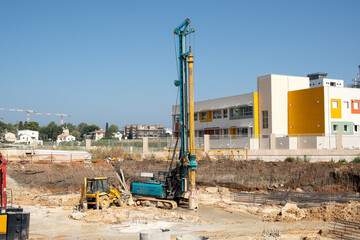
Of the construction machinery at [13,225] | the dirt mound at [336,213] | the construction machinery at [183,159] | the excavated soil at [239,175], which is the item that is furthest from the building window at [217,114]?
the construction machinery at [13,225]

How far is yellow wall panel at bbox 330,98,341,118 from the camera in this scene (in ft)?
152

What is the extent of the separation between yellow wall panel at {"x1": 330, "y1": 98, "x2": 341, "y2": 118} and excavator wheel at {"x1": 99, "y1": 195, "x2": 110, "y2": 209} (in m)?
31.8

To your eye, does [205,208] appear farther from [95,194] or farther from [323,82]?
[323,82]

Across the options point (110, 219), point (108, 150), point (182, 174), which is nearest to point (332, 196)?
point (182, 174)

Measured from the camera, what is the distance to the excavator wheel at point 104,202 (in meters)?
22.8

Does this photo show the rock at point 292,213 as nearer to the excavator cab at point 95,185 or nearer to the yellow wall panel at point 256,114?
the excavator cab at point 95,185

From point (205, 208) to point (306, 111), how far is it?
89.3 ft

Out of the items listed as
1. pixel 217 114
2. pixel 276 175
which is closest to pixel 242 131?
pixel 217 114

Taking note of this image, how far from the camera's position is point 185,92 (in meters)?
24.1

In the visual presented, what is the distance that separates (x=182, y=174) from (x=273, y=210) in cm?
562

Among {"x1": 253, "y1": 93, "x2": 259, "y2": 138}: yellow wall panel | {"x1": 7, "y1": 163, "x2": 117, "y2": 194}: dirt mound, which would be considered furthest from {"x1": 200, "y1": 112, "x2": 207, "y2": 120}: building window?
{"x1": 7, "y1": 163, "x2": 117, "y2": 194}: dirt mound

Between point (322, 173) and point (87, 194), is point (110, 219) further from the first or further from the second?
point (322, 173)

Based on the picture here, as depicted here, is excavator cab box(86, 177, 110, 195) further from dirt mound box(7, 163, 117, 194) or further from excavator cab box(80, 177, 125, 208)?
dirt mound box(7, 163, 117, 194)

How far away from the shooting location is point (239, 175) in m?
35.9
